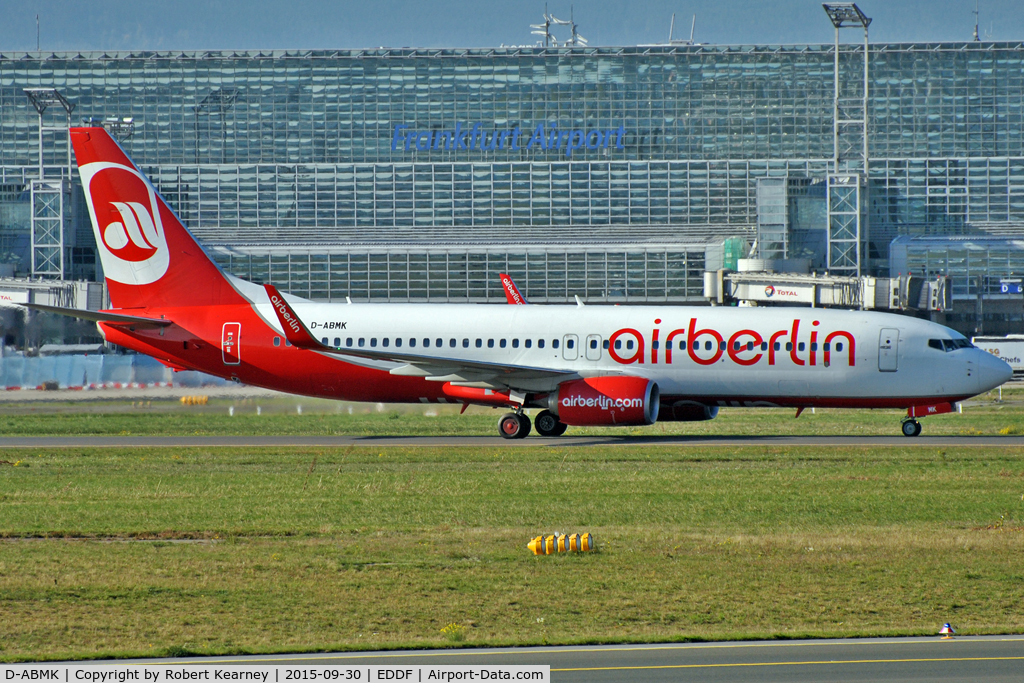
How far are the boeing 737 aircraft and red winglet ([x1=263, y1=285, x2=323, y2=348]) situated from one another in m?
0.05

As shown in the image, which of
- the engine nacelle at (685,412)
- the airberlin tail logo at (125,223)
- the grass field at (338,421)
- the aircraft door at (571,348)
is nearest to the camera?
the aircraft door at (571,348)

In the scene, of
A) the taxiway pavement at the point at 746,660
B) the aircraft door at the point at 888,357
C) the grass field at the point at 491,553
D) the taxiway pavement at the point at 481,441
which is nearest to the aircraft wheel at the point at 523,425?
the taxiway pavement at the point at 481,441

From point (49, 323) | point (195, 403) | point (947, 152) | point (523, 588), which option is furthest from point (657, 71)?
point (523, 588)

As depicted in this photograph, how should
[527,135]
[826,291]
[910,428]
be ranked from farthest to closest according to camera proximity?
[527,135] < [826,291] < [910,428]

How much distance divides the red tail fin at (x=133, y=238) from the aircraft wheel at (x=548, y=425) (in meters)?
11.0

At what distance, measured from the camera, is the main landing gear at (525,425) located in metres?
35.3

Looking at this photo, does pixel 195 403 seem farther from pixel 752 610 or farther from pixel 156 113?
pixel 156 113

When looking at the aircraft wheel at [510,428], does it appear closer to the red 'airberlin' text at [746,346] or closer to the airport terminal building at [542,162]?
the red 'airberlin' text at [746,346]

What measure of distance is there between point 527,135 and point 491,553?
382 ft

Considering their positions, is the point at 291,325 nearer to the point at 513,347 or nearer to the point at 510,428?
the point at 513,347

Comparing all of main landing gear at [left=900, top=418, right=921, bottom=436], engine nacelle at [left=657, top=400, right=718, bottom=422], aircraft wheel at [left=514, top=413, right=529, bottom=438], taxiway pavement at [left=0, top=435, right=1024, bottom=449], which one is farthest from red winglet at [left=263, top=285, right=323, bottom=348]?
main landing gear at [left=900, top=418, right=921, bottom=436]

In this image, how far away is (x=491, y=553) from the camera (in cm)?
1703

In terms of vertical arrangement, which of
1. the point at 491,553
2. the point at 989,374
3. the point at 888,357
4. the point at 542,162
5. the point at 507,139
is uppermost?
the point at 507,139

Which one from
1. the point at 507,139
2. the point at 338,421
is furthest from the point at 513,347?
the point at 507,139
